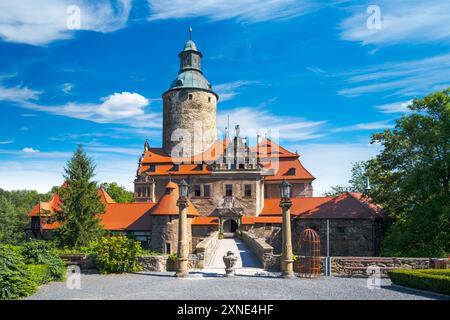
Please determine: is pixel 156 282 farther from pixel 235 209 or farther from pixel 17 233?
pixel 17 233

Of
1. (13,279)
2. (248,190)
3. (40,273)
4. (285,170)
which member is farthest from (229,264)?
(285,170)

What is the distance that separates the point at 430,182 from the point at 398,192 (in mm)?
4766

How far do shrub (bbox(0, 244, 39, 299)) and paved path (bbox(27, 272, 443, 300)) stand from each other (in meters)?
0.49

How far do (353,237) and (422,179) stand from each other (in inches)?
415

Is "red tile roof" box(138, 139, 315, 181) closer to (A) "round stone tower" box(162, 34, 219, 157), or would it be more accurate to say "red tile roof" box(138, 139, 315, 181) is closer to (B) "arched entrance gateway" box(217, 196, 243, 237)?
(A) "round stone tower" box(162, 34, 219, 157)

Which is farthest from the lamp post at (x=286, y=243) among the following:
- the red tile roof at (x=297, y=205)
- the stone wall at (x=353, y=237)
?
the red tile roof at (x=297, y=205)

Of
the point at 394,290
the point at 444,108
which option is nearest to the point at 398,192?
the point at 444,108

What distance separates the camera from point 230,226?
40.4m

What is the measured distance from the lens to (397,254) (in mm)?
24578

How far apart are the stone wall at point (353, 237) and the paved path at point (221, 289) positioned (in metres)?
14.7

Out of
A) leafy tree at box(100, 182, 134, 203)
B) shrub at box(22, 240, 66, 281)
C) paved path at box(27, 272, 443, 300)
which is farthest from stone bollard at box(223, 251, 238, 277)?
leafy tree at box(100, 182, 134, 203)

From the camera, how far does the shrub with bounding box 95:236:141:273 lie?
20.3 m

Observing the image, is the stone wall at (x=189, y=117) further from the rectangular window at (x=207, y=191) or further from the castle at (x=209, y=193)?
the rectangular window at (x=207, y=191)
